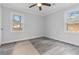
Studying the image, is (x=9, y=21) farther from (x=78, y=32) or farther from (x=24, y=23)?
(x=78, y=32)

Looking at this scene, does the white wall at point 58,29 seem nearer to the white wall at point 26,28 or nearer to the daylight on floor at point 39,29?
the daylight on floor at point 39,29

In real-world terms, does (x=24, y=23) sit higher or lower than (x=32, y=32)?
higher

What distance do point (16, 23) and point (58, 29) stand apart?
638 mm

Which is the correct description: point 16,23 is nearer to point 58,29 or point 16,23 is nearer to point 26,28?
point 26,28

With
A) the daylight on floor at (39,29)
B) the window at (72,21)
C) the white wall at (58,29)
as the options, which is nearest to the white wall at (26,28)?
the daylight on floor at (39,29)

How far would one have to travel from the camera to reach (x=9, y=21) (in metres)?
1.38

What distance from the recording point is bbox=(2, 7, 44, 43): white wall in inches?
53.4

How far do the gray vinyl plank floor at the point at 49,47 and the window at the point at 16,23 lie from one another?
0.22m

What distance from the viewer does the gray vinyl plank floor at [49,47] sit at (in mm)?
1382

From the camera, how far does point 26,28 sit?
1.50 metres

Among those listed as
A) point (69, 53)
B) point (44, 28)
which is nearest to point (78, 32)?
point (69, 53)
